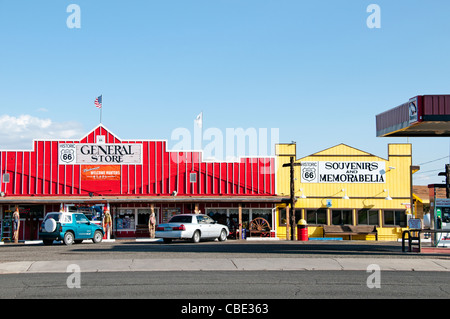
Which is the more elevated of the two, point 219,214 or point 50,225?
point 50,225

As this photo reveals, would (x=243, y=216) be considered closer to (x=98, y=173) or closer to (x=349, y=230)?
(x=349, y=230)

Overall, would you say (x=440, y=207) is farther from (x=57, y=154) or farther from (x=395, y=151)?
(x=57, y=154)

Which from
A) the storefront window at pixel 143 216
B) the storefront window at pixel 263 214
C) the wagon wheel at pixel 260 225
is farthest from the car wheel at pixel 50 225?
the storefront window at pixel 263 214

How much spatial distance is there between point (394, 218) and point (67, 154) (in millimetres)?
24677

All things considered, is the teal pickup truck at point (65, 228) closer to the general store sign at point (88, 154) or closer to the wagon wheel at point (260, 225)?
the general store sign at point (88, 154)

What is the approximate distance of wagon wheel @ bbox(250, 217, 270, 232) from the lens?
131 feet

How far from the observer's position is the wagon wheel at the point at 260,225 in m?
39.8

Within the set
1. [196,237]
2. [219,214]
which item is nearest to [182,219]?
[196,237]

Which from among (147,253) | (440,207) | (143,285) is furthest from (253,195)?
(143,285)

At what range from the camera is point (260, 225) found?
39906 mm

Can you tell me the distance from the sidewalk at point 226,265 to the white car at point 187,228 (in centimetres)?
897

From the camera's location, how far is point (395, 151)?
43281mm
